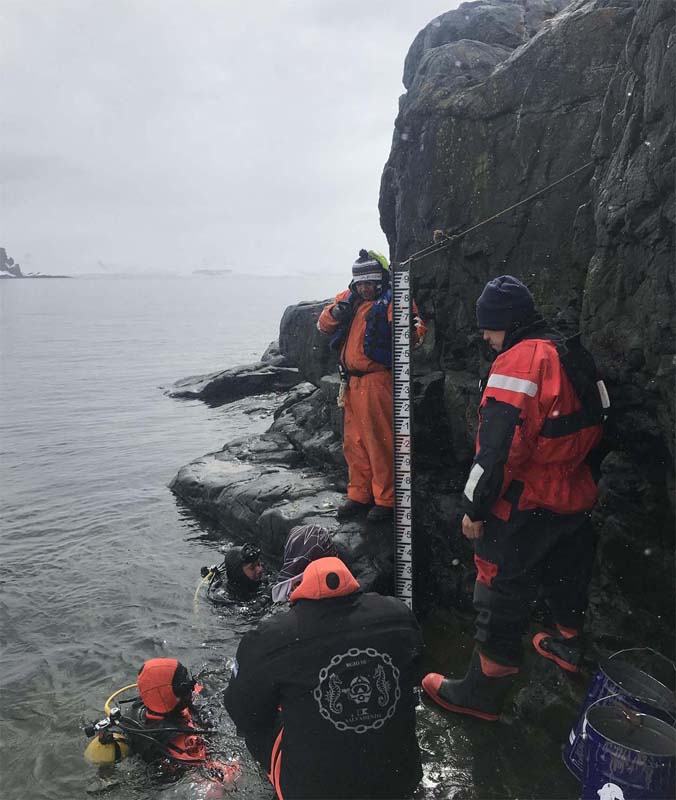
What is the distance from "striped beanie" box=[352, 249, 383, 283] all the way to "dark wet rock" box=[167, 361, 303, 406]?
1639cm

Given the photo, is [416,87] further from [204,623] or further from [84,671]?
[84,671]

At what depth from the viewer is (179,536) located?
9062 millimetres

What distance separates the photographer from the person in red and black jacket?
372 centimetres

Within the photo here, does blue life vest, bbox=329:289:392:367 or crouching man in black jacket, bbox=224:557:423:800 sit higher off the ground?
blue life vest, bbox=329:289:392:367

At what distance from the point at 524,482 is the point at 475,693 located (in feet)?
5.00

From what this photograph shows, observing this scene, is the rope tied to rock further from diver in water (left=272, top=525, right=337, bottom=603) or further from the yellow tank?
the yellow tank

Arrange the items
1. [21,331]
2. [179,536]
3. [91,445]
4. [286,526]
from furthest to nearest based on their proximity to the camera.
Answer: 1. [21,331]
2. [91,445]
3. [179,536]
4. [286,526]

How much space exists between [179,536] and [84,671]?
3185 millimetres

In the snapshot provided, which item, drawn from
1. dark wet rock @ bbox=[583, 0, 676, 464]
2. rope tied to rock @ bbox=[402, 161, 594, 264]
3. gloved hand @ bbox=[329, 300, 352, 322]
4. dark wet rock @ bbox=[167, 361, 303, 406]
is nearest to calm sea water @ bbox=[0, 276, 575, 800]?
dark wet rock @ bbox=[583, 0, 676, 464]

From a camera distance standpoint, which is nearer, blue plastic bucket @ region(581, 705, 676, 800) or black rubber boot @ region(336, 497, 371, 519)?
blue plastic bucket @ region(581, 705, 676, 800)

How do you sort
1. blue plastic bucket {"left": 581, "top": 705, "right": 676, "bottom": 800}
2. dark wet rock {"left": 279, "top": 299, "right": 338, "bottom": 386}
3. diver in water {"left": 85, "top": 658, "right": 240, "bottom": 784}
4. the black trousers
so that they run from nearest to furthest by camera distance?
blue plastic bucket {"left": 581, "top": 705, "right": 676, "bottom": 800}, the black trousers, diver in water {"left": 85, "top": 658, "right": 240, "bottom": 784}, dark wet rock {"left": 279, "top": 299, "right": 338, "bottom": 386}

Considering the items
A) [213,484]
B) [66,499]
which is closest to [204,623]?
[213,484]

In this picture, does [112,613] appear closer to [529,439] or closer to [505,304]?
[529,439]

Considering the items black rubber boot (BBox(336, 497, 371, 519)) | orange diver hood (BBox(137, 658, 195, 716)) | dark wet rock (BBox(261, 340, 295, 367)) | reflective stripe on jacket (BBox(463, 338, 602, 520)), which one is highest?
reflective stripe on jacket (BBox(463, 338, 602, 520))
